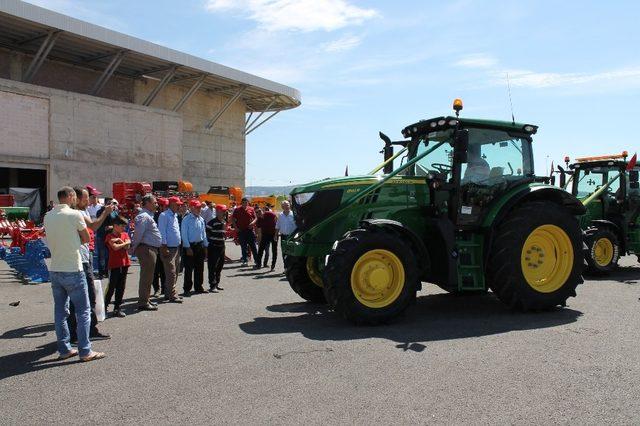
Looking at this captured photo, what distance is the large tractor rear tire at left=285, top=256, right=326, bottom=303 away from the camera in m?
7.50

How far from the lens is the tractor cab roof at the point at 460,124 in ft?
23.8

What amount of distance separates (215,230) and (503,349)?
Result: 5907 millimetres

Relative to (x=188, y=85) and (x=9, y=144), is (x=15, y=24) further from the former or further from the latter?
(x=188, y=85)

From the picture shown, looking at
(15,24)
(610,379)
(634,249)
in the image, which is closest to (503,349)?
(610,379)

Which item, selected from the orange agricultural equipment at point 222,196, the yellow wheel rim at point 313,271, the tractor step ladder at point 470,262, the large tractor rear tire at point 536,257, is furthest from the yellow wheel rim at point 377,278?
the orange agricultural equipment at point 222,196

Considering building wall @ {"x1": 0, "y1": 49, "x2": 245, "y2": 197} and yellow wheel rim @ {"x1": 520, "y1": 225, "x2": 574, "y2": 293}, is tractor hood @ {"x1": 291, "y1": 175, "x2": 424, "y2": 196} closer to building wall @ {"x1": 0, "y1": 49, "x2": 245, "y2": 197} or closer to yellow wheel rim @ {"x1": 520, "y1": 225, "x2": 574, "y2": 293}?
yellow wheel rim @ {"x1": 520, "y1": 225, "x2": 574, "y2": 293}

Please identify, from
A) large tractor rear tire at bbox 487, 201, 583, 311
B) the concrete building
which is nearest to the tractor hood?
large tractor rear tire at bbox 487, 201, 583, 311

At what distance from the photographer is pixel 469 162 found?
7383 millimetres

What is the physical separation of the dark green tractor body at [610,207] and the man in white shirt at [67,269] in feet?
31.6

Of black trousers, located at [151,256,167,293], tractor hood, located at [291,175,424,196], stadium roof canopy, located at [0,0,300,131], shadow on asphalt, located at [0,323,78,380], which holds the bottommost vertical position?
shadow on asphalt, located at [0,323,78,380]

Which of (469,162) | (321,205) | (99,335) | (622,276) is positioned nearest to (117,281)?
(99,335)

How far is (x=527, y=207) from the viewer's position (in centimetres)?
725

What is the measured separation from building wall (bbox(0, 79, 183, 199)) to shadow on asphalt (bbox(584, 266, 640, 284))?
26.7 metres

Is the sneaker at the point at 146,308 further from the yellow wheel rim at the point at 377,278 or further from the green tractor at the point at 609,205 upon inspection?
the green tractor at the point at 609,205
